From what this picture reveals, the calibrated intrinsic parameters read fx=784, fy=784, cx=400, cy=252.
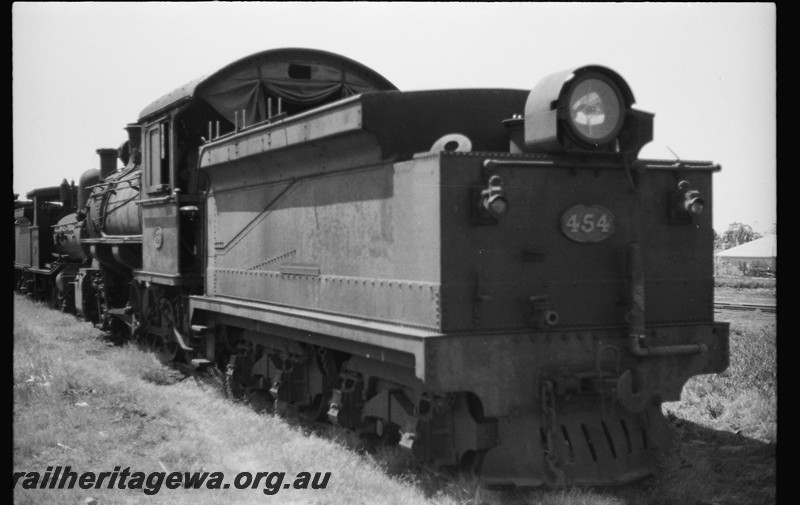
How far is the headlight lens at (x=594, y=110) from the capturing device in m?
5.08

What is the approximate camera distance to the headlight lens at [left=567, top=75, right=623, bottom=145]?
508 centimetres

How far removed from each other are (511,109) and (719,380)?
418 centimetres

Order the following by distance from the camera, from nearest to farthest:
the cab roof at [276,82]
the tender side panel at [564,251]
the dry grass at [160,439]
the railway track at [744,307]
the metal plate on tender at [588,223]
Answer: the tender side panel at [564,251] → the metal plate on tender at [588,223] → the dry grass at [160,439] → the cab roof at [276,82] → the railway track at [744,307]

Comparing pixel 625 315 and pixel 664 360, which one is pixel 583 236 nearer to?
pixel 625 315

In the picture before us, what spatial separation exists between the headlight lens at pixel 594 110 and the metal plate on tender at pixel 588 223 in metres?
0.46

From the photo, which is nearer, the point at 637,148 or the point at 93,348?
the point at 637,148

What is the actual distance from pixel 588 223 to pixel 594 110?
0.75m

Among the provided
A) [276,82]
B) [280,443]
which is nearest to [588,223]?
[280,443]

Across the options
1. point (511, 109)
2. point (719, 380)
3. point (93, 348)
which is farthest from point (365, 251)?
point (93, 348)

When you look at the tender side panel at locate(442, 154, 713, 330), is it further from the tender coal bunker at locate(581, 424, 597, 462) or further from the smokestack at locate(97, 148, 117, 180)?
the smokestack at locate(97, 148, 117, 180)

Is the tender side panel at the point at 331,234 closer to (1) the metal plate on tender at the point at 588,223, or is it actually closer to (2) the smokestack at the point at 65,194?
(1) the metal plate on tender at the point at 588,223

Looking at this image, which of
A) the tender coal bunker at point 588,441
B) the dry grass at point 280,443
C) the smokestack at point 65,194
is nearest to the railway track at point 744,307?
the dry grass at point 280,443

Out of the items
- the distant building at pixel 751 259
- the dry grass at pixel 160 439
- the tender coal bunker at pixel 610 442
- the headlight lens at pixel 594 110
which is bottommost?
the dry grass at pixel 160 439

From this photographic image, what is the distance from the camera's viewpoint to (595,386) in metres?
5.19
